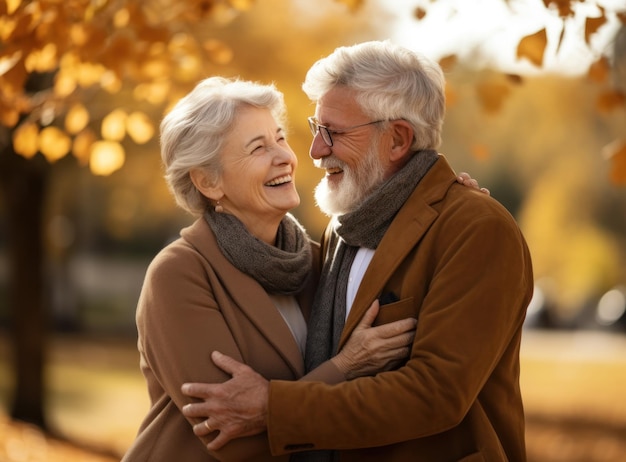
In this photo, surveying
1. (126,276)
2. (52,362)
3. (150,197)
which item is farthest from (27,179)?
(126,276)

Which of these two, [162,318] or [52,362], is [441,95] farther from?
[52,362]

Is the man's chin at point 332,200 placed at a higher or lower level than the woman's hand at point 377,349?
higher

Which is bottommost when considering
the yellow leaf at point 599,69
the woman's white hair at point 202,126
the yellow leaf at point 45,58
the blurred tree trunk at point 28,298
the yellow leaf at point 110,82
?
the blurred tree trunk at point 28,298

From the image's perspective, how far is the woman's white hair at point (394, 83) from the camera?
142 inches

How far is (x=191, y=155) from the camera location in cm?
374

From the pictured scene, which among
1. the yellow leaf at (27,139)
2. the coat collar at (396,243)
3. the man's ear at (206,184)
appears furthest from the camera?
the yellow leaf at (27,139)

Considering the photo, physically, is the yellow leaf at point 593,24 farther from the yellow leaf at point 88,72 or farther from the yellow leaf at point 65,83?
the yellow leaf at point 65,83

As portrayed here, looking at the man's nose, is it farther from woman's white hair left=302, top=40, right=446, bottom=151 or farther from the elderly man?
woman's white hair left=302, top=40, right=446, bottom=151

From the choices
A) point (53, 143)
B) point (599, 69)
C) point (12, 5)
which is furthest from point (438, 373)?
point (53, 143)

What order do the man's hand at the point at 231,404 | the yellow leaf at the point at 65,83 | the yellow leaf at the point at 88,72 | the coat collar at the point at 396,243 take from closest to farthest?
the man's hand at the point at 231,404 < the coat collar at the point at 396,243 < the yellow leaf at the point at 88,72 < the yellow leaf at the point at 65,83

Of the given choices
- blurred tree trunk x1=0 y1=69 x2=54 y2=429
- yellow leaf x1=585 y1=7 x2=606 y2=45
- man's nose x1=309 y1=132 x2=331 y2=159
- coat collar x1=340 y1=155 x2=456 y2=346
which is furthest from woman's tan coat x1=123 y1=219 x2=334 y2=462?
blurred tree trunk x1=0 y1=69 x2=54 y2=429

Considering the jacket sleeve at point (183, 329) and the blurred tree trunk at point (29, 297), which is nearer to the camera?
the jacket sleeve at point (183, 329)

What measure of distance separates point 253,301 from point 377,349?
53 centimetres

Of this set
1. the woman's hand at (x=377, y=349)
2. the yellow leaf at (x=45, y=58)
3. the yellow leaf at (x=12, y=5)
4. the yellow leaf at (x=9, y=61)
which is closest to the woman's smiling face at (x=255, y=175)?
the woman's hand at (x=377, y=349)
